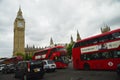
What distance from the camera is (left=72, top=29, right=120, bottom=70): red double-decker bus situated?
17.0 m

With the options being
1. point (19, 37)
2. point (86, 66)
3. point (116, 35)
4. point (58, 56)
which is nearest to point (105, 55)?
point (116, 35)

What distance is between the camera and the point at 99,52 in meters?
18.8

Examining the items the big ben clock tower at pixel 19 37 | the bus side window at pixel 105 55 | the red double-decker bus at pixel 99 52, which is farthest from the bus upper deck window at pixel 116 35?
the big ben clock tower at pixel 19 37

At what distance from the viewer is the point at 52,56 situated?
28.2 meters

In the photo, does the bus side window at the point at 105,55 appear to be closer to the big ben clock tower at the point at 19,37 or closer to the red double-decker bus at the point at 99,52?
the red double-decker bus at the point at 99,52

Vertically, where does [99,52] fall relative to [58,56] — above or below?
below

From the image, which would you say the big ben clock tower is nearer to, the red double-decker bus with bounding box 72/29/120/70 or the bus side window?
the red double-decker bus with bounding box 72/29/120/70

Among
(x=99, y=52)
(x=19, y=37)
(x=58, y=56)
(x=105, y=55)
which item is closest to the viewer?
(x=105, y=55)

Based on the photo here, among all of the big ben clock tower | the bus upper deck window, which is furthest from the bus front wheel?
the big ben clock tower

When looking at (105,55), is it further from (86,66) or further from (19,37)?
(19,37)

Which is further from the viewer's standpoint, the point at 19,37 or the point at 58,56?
the point at 19,37

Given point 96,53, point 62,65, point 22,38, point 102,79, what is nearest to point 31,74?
point 102,79

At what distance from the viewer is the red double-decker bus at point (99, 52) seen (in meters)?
17.0

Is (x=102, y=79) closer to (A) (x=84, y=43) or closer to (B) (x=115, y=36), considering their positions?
(B) (x=115, y=36)
